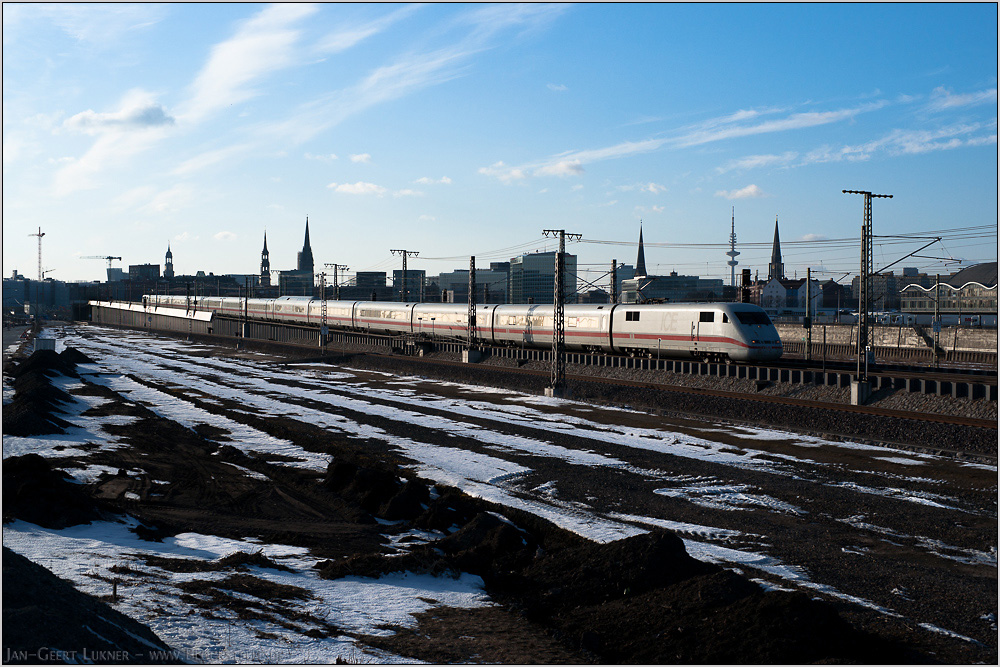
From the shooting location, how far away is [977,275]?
116375mm

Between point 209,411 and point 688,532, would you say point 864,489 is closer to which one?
point 688,532

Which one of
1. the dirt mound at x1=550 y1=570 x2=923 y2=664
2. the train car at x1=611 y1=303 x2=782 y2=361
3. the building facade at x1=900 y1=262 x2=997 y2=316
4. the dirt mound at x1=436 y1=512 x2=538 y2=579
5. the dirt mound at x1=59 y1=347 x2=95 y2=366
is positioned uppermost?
the building facade at x1=900 y1=262 x2=997 y2=316

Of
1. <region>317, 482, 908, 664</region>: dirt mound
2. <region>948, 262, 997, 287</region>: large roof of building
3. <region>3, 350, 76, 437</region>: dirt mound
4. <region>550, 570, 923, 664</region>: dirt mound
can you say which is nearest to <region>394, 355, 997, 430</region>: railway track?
<region>317, 482, 908, 664</region>: dirt mound

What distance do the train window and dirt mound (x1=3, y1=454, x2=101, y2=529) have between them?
33.8 m

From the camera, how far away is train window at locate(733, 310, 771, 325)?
41.2m

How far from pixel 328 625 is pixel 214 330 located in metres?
107

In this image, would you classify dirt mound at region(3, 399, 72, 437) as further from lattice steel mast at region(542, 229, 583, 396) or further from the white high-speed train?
the white high-speed train

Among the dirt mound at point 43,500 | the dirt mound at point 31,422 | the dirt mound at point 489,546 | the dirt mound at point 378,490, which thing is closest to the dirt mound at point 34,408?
the dirt mound at point 31,422

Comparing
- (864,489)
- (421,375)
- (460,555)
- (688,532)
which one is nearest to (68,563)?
(460,555)

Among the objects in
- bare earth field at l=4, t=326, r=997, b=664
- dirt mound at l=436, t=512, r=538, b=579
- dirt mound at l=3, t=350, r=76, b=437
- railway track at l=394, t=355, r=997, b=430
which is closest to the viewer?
bare earth field at l=4, t=326, r=997, b=664

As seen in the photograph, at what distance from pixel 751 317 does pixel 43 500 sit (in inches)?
1400

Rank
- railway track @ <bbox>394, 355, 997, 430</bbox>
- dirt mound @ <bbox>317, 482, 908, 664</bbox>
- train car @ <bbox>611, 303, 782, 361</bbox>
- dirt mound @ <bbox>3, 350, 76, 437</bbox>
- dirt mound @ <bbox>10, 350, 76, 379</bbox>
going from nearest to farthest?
dirt mound @ <bbox>317, 482, 908, 664</bbox> < railway track @ <bbox>394, 355, 997, 430</bbox> < dirt mound @ <bbox>3, 350, 76, 437</bbox> < train car @ <bbox>611, 303, 782, 361</bbox> < dirt mound @ <bbox>10, 350, 76, 379</bbox>

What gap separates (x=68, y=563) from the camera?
13.0 meters

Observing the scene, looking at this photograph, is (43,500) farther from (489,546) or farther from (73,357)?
(73,357)
